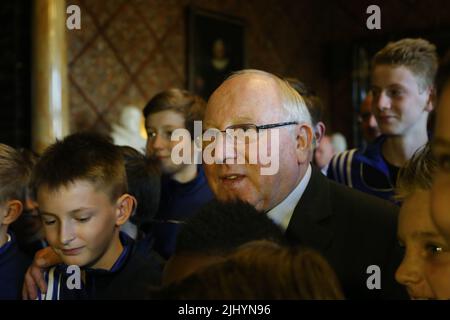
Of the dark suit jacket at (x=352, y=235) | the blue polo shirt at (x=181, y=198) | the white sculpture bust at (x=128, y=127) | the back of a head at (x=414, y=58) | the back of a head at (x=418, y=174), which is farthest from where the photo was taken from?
the white sculpture bust at (x=128, y=127)

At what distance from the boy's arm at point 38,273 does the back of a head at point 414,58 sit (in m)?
1.24

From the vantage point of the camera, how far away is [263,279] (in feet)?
2.35

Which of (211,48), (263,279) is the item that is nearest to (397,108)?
(263,279)

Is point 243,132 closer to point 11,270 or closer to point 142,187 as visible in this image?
point 142,187

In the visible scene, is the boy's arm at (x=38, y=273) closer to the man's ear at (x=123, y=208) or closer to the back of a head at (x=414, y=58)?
the man's ear at (x=123, y=208)

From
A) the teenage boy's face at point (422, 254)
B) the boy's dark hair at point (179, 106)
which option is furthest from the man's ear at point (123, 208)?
the teenage boy's face at point (422, 254)

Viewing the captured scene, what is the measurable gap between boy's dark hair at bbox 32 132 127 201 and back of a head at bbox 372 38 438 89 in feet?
3.16

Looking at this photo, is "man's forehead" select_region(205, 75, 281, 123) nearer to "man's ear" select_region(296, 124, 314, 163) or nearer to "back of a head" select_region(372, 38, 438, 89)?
"man's ear" select_region(296, 124, 314, 163)

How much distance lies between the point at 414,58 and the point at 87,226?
Result: 47.0 inches

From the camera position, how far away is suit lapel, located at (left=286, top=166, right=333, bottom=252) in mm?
1446

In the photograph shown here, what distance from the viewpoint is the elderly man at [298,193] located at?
1435 mm

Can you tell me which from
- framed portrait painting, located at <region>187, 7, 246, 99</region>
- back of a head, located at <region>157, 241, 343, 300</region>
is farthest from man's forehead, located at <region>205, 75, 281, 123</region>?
framed portrait painting, located at <region>187, 7, 246, 99</region>
